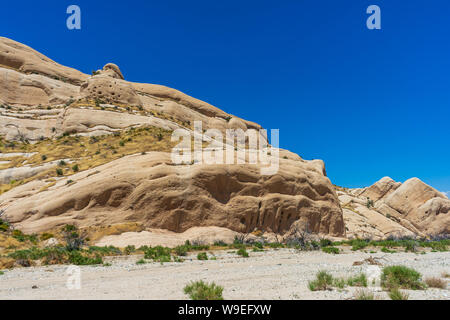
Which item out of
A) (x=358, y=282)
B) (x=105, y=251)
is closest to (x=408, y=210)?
(x=105, y=251)

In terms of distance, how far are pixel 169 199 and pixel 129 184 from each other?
3.27 m

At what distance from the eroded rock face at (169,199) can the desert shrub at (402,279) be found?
54.9 ft

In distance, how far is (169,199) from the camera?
73.8 feet

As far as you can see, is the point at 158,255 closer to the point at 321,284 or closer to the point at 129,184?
the point at 129,184

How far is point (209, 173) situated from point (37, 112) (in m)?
41.4

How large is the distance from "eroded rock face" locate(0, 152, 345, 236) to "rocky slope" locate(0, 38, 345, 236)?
0.24 feet

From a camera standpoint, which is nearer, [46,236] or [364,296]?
[364,296]

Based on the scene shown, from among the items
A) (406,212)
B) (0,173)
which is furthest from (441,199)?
(0,173)

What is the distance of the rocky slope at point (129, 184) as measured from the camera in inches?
862

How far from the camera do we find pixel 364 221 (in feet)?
152

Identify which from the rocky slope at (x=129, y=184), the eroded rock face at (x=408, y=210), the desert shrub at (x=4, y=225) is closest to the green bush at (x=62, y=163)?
the rocky slope at (x=129, y=184)

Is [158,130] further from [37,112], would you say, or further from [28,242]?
[37,112]

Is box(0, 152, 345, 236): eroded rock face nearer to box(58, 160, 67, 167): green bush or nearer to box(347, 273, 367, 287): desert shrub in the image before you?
box(58, 160, 67, 167): green bush

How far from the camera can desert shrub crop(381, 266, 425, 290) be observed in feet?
23.7
